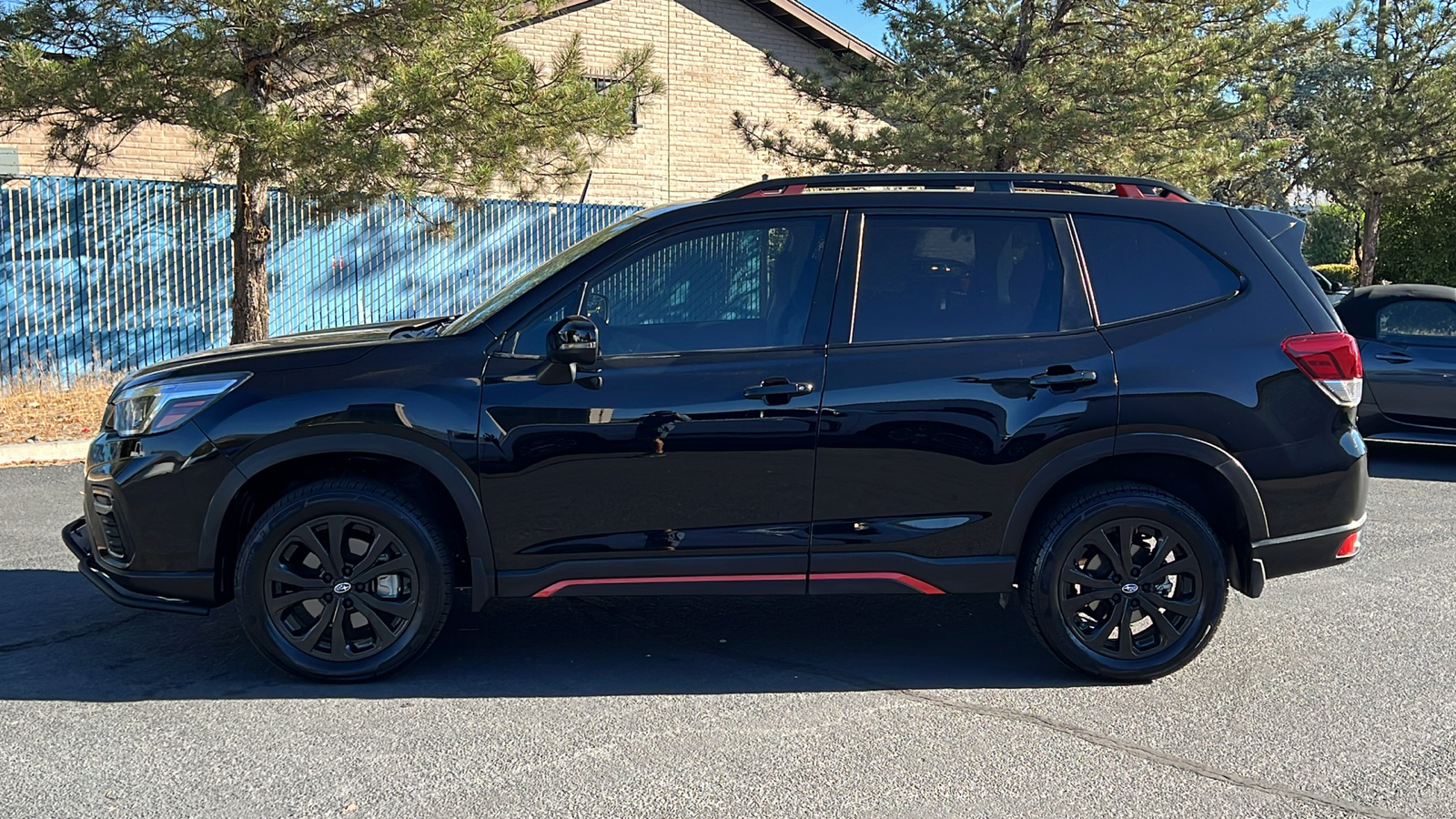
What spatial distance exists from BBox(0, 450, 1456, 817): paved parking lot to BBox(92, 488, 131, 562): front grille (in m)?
0.51

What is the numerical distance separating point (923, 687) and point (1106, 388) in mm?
1333

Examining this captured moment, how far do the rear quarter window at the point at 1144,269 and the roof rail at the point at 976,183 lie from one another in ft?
0.62

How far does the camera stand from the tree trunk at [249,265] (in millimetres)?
12414

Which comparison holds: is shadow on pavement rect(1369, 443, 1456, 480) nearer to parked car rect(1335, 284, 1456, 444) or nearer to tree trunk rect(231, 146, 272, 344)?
parked car rect(1335, 284, 1456, 444)

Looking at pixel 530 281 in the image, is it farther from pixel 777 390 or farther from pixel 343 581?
pixel 343 581

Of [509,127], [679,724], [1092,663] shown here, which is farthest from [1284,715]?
[509,127]

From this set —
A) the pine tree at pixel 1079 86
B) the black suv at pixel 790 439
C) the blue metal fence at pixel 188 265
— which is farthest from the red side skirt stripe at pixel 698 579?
the pine tree at pixel 1079 86

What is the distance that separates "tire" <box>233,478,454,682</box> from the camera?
458 cm

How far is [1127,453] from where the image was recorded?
4715 mm

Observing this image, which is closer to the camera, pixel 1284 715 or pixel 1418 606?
pixel 1284 715

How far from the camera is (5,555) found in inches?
264

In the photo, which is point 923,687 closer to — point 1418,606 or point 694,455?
point 694,455

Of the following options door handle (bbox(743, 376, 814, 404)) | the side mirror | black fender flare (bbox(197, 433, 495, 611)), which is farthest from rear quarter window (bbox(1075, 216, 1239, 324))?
black fender flare (bbox(197, 433, 495, 611))

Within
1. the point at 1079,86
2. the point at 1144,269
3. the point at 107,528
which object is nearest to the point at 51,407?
the point at 107,528
